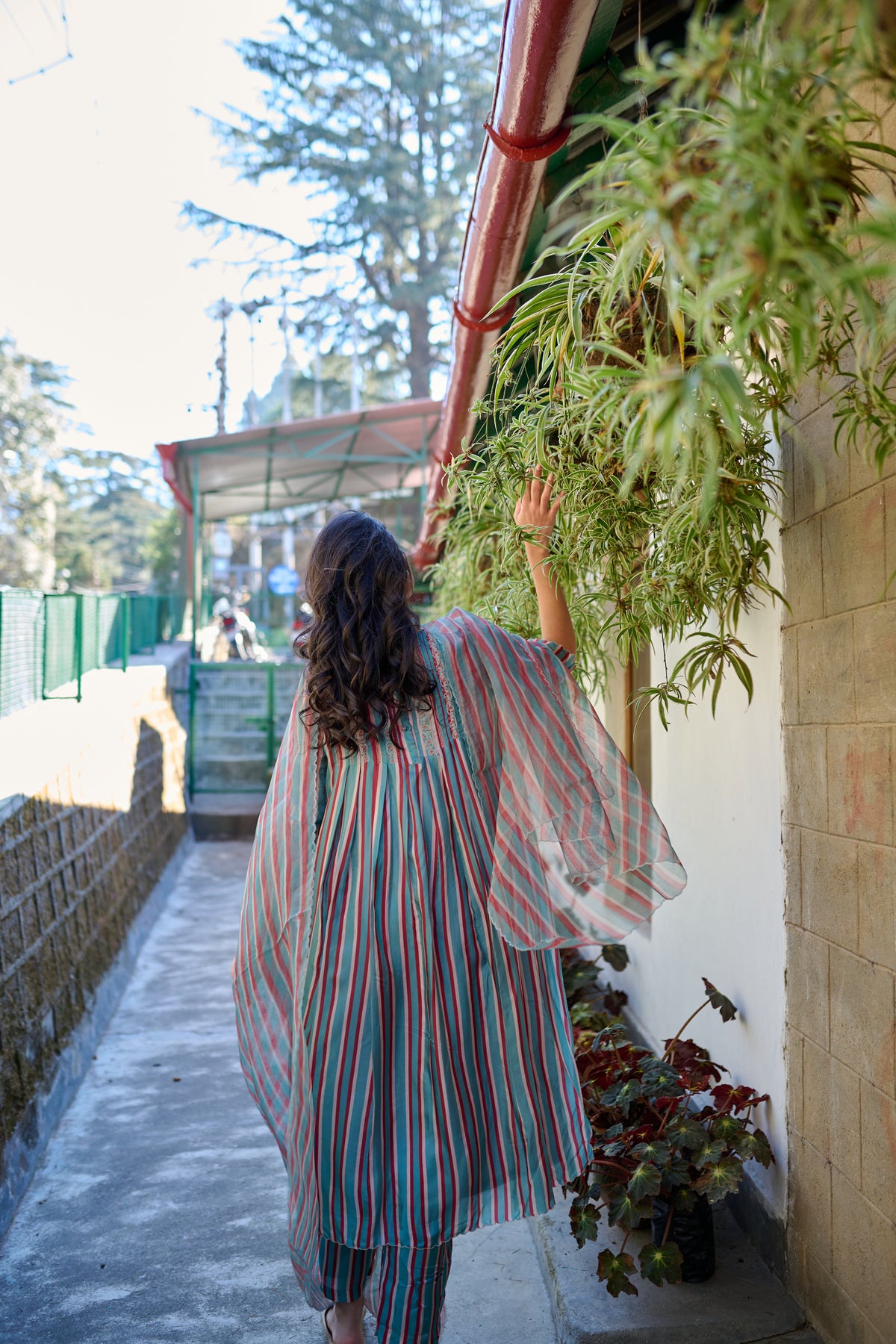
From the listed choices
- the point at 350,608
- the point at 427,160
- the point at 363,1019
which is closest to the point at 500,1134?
the point at 363,1019

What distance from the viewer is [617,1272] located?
2010 mm

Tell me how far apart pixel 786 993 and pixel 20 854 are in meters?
2.39

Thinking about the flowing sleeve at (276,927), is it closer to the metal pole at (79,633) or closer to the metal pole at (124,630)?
the metal pole at (79,633)

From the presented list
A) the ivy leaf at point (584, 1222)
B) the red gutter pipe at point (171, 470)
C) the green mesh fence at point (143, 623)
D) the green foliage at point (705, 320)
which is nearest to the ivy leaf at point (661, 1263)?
the ivy leaf at point (584, 1222)

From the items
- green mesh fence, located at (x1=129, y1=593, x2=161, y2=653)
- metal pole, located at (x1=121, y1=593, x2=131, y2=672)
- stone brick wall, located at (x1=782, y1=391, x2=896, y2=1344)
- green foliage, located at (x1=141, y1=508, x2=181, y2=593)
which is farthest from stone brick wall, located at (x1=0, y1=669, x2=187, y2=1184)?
green foliage, located at (x1=141, y1=508, x2=181, y2=593)

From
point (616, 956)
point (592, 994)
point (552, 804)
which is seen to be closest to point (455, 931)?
point (552, 804)

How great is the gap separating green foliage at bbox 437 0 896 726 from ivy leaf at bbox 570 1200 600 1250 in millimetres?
1052

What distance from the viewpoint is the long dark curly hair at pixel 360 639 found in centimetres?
187

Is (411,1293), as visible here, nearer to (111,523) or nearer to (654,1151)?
(654,1151)

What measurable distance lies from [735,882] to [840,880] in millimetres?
651

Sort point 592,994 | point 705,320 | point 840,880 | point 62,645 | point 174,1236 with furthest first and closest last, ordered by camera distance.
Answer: point 62,645, point 592,994, point 174,1236, point 840,880, point 705,320

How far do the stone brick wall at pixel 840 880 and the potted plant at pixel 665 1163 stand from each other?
0.15 meters

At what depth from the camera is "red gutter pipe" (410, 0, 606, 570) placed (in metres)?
1.81

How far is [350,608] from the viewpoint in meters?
1.91
